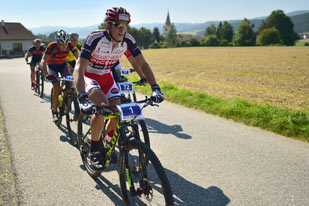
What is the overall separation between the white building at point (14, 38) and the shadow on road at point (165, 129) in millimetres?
57411

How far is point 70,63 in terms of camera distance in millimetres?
9031

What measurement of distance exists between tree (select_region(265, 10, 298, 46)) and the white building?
83.6 metres

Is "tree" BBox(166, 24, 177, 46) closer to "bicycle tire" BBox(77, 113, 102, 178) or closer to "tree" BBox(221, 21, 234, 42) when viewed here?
"tree" BBox(221, 21, 234, 42)

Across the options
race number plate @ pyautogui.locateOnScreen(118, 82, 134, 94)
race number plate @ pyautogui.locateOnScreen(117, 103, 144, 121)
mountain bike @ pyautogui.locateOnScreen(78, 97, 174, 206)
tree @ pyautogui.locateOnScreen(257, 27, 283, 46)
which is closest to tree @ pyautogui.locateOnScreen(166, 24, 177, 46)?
tree @ pyautogui.locateOnScreen(257, 27, 283, 46)

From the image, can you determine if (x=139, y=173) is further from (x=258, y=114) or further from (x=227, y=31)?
(x=227, y=31)

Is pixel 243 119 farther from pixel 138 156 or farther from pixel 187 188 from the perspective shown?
pixel 138 156

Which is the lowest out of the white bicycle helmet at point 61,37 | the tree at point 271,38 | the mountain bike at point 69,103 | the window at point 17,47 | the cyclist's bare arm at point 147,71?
the mountain bike at point 69,103

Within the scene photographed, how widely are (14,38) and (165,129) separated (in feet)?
210

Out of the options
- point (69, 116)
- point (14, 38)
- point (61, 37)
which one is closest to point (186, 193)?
point (69, 116)

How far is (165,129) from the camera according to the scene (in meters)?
6.14

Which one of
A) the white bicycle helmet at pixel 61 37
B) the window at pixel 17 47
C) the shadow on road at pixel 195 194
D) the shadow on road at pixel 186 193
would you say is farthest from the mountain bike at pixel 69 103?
the window at pixel 17 47

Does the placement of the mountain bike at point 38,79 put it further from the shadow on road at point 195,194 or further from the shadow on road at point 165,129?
the shadow on road at point 195,194

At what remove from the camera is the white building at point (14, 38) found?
57.1 metres

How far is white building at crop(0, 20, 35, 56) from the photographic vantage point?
2249 inches
